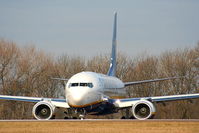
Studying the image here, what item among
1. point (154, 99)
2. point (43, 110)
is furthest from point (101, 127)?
point (154, 99)

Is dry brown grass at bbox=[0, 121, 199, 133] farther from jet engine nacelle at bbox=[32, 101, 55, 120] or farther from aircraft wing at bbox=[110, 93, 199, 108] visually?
aircraft wing at bbox=[110, 93, 199, 108]

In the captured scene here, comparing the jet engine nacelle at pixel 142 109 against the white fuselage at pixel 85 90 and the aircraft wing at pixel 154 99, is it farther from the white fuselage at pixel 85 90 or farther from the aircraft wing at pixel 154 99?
the white fuselage at pixel 85 90

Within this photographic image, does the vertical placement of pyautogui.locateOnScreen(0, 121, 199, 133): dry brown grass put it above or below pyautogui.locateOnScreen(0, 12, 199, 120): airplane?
below

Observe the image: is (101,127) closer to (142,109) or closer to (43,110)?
(142,109)

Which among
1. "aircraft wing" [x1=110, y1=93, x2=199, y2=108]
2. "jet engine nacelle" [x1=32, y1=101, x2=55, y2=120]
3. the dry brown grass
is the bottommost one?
the dry brown grass

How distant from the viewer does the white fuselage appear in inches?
1770

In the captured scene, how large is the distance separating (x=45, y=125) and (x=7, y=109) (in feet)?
156

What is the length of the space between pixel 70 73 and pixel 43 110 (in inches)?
1677

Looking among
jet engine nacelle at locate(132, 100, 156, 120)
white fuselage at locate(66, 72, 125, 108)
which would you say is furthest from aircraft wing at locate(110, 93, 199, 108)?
white fuselage at locate(66, 72, 125, 108)

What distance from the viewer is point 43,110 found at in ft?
159

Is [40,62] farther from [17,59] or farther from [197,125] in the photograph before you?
[197,125]

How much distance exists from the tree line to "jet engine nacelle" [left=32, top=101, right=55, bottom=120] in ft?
101

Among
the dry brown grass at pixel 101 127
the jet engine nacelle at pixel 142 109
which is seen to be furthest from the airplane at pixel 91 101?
the dry brown grass at pixel 101 127

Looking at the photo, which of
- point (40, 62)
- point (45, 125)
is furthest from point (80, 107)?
point (40, 62)
